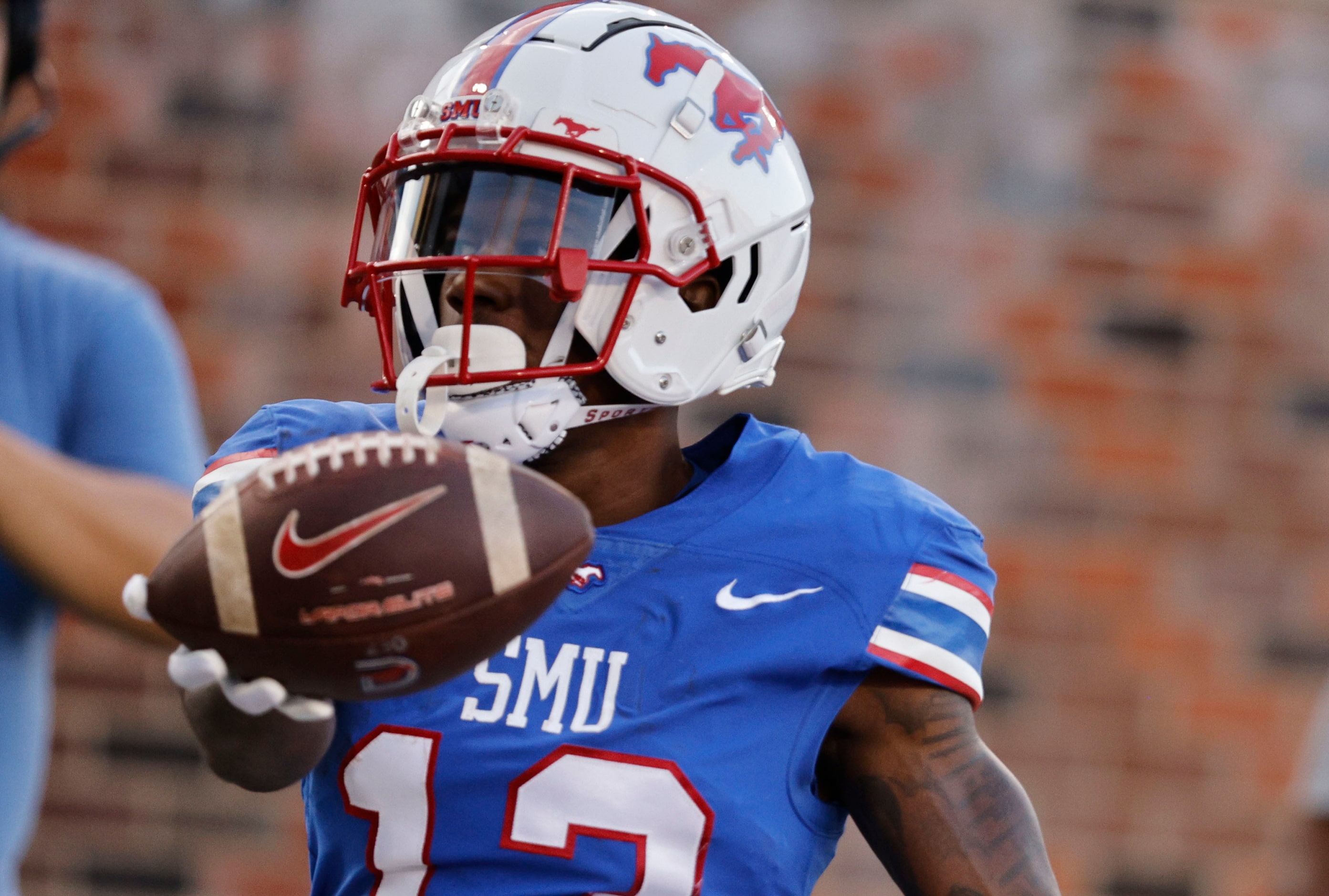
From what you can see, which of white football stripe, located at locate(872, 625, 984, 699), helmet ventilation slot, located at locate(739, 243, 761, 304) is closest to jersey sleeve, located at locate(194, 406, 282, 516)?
helmet ventilation slot, located at locate(739, 243, 761, 304)

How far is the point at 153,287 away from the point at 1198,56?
6.60ft

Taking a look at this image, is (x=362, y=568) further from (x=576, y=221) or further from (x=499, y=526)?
(x=576, y=221)

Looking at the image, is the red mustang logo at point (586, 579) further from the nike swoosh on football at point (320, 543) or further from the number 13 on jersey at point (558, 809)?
the nike swoosh on football at point (320, 543)

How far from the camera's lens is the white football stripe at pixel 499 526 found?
120cm

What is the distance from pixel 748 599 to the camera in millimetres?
1521

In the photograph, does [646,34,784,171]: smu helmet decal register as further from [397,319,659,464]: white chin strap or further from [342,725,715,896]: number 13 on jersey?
[342,725,715,896]: number 13 on jersey

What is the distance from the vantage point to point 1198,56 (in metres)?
3.12

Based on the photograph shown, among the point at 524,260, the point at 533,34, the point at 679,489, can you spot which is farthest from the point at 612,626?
the point at 533,34

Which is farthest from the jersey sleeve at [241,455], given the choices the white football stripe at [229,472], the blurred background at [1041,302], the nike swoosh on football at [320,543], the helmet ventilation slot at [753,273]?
the blurred background at [1041,302]

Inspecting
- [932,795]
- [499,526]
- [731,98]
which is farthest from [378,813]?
[731,98]

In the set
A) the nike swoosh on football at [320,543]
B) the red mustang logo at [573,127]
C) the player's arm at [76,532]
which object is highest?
the red mustang logo at [573,127]

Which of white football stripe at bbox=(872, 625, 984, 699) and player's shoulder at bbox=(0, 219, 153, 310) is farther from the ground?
player's shoulder at bbox=(0, 219, 153, 310)

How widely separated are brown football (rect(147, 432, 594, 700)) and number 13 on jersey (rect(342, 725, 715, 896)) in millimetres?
232

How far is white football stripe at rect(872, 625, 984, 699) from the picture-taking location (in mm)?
1506
